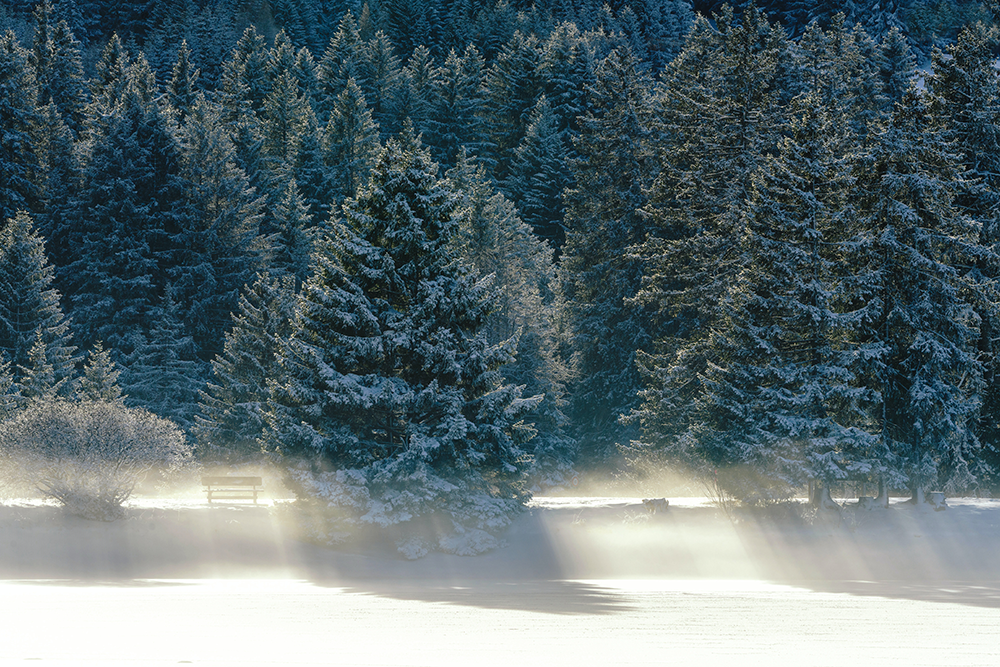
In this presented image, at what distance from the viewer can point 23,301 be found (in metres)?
43.0

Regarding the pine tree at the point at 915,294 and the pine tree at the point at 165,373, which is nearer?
the pine tree at the point at 915,294

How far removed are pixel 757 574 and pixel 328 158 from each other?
50.1 m

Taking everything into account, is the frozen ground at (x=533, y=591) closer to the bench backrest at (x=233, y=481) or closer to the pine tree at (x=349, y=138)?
the bench backrest at (x=233, y=481)

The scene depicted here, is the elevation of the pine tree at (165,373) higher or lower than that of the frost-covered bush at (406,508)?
higher

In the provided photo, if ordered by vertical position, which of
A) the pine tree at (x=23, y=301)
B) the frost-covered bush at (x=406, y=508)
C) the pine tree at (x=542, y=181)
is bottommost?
the frost-covered bush at (x=406, y=508)

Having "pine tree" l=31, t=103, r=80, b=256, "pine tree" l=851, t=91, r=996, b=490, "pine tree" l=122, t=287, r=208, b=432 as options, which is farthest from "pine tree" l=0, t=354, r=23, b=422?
"pine tree" l=851, t=91, r=996, b=490

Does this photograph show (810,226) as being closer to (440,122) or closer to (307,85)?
(440,122)

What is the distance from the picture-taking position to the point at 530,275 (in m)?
47.8

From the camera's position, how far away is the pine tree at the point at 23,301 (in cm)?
4219

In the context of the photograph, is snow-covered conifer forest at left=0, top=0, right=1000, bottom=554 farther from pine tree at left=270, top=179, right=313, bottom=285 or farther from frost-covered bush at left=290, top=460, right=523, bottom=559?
pine tree at left=270, top=179, right=313, bottom=285

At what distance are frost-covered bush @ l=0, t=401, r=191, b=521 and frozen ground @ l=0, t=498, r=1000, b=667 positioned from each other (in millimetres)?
583

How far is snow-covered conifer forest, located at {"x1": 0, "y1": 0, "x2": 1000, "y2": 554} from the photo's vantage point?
848 inches

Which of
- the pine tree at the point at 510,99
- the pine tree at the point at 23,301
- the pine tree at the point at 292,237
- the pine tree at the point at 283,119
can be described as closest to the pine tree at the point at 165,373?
the pine tree at the point at 23,301

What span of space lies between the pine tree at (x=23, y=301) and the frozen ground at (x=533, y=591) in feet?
80.9
